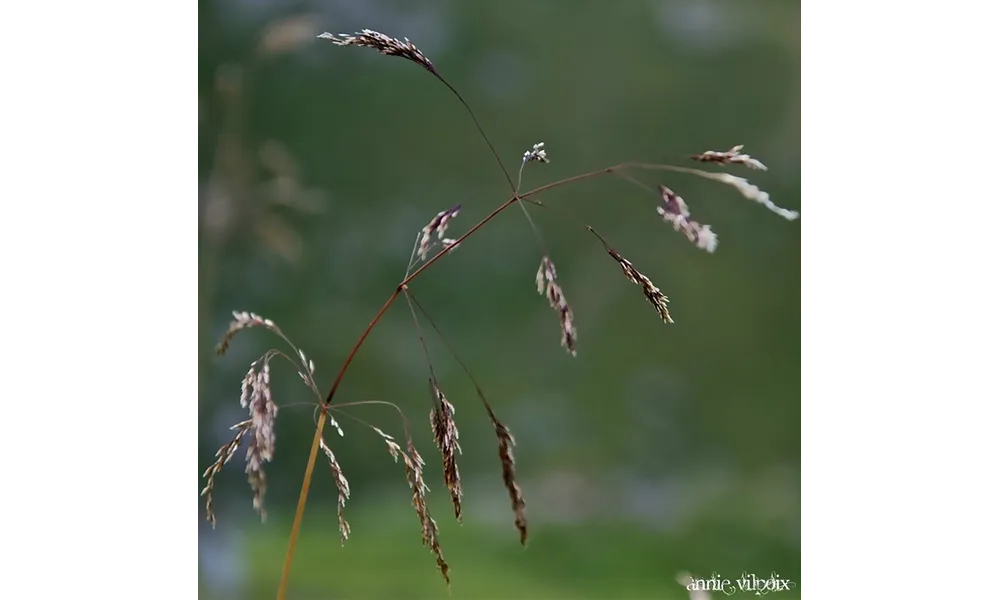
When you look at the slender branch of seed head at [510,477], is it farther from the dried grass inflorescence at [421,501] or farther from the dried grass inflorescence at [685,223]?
the dried grass inflorescence at [685,223]

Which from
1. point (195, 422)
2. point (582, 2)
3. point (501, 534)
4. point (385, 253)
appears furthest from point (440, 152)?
point (195, 422)

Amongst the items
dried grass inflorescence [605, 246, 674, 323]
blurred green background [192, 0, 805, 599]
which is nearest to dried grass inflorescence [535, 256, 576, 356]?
dried grass inflorescence [605, 246, 674, 323]

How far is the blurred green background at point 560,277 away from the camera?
2.18 m

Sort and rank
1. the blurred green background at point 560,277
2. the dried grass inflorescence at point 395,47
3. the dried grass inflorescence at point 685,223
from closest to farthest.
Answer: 1. the dried grass inflorescence at point 685,223
2. the dried grass inflorescence at point 395,47
3. the blurred green background at point 560,277

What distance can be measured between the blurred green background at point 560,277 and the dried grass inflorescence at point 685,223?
5.09 feet

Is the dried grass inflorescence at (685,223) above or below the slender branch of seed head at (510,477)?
above

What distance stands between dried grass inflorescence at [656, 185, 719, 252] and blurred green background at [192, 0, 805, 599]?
1.55 meters

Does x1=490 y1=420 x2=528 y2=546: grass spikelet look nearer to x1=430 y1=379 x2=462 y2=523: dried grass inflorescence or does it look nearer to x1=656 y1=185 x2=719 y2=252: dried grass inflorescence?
x1=430 y1=379 x2=462 y2=523: dried grass inflorescence

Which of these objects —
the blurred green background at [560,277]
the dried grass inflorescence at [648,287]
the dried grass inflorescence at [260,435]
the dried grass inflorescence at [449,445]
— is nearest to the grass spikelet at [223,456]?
the dried grass inflorescence at [260,435]

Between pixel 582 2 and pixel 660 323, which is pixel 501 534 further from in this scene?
pixel 582 2

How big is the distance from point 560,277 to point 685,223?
177cm

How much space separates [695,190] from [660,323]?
1.25 ft

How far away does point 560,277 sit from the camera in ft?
7.65

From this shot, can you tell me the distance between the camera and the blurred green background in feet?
7.16
